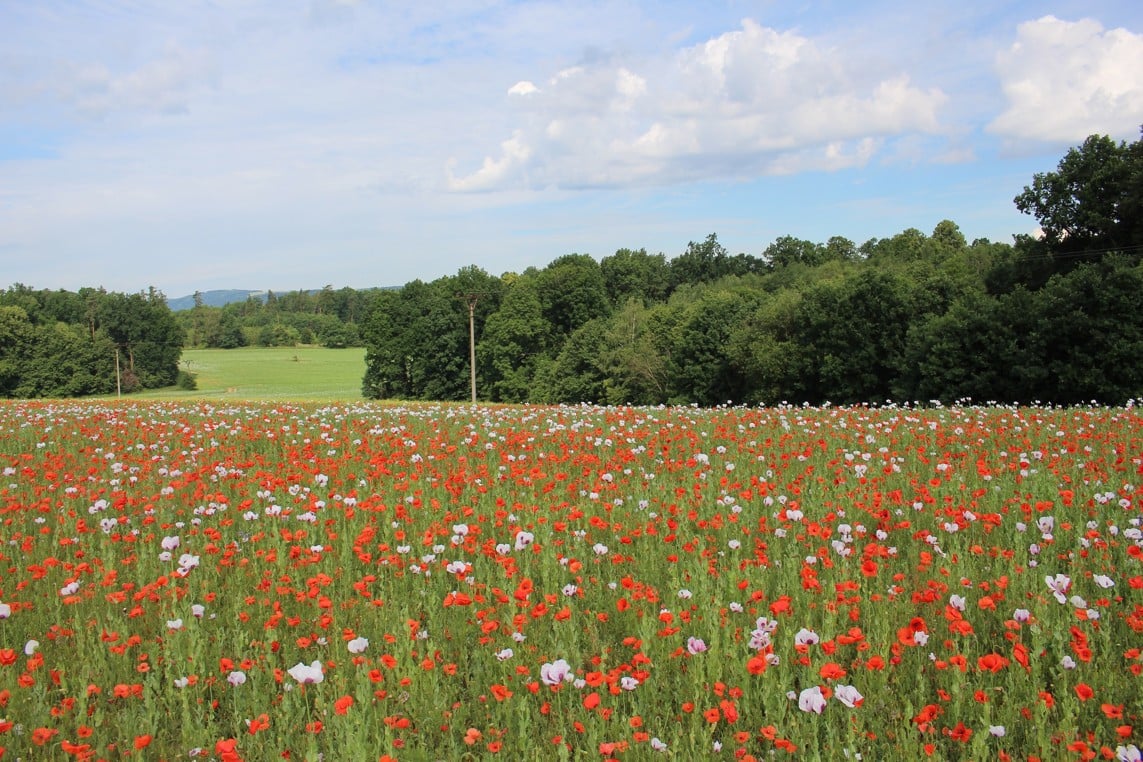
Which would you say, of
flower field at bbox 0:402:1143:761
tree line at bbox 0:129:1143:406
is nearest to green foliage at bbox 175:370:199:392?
tree line at bbox 0:129:1143:406

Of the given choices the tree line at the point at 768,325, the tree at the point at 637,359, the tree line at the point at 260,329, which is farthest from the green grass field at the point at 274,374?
the tree at the point at 637,359

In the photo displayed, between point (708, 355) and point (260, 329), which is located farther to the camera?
point (260, 329)

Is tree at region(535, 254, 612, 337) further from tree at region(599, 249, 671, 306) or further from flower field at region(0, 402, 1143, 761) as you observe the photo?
flower field at region(0, 402, 1143, 761)

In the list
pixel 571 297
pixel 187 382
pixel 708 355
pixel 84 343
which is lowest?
pixel 187 382

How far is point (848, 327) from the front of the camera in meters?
46.9

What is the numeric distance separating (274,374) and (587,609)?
106528 mm

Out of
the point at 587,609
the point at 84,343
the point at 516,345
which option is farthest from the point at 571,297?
the point at 587,609

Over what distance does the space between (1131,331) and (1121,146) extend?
1213 centimetres

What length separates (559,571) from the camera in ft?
19.5

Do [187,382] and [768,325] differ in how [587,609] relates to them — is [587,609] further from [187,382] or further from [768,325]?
[187,382]

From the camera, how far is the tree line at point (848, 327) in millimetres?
32969

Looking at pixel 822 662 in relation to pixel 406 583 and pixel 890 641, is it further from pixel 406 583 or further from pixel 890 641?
pixel 406 583

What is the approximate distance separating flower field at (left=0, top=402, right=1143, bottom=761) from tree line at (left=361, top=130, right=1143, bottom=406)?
2048cm

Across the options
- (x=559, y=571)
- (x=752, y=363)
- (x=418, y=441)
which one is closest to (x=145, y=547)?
(x=559, y=571)
